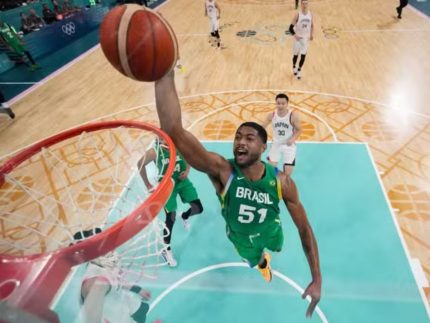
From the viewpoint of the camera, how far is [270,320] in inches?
124

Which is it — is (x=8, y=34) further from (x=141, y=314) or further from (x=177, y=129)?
(x=177, y=129)

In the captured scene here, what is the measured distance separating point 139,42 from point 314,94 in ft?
21.0

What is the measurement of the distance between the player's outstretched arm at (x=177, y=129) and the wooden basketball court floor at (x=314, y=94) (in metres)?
2.85

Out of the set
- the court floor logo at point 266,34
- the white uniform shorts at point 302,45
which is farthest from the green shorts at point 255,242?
the court floor logo at point 266,34

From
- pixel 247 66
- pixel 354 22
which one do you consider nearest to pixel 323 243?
pixel 247 66

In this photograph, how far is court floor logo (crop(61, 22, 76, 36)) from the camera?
12.1 m

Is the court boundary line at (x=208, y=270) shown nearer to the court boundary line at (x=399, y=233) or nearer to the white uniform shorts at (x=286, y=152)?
the court boundary line at (x=399, y=233)

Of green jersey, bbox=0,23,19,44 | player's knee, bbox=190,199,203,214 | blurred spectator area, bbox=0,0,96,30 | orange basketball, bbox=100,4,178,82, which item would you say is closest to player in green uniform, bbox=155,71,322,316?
orange basketball, bbox=100,4,178,82

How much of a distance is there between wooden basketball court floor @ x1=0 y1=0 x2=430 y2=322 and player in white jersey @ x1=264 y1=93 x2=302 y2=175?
1.57m

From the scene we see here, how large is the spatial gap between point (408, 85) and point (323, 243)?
5688 mm

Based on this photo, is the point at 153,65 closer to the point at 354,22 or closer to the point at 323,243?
the point at 323,243

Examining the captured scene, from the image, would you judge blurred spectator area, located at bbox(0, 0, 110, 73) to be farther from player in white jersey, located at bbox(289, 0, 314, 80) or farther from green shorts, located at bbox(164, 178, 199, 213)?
green shorts, located at bbox(164, 178, 199, 213)

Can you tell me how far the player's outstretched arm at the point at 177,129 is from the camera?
1.88 metres

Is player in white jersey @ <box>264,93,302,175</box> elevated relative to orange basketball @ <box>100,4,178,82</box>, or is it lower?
lower
